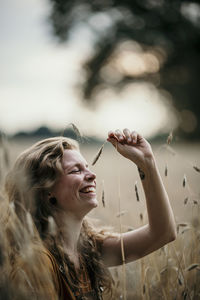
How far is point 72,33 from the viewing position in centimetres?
1361

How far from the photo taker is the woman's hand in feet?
3.99

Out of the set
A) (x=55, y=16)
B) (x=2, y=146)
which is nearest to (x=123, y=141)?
(x=2, y=146)

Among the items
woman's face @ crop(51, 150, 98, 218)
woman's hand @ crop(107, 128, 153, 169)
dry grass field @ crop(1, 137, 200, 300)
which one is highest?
woman's hand @ crop(107, 128, 153, 169)

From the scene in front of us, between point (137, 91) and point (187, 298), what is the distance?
41.1 ft

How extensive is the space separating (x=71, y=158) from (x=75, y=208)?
0.21 meters

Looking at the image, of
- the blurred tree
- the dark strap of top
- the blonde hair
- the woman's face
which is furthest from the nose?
the blurred tree

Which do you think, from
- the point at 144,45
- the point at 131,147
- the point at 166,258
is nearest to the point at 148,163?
the point at 131,147

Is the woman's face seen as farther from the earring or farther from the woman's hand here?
the woman's hand

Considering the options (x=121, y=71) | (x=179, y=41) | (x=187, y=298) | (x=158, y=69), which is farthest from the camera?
(x=121, y=71)

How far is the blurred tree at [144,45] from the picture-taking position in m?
11.7

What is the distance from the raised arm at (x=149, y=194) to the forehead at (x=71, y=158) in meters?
→ 0.16

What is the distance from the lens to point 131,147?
4.04ft

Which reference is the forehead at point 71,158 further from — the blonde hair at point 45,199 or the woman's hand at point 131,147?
the woman's hand at point 131,147

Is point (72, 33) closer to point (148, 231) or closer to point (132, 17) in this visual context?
point (132, 17)
